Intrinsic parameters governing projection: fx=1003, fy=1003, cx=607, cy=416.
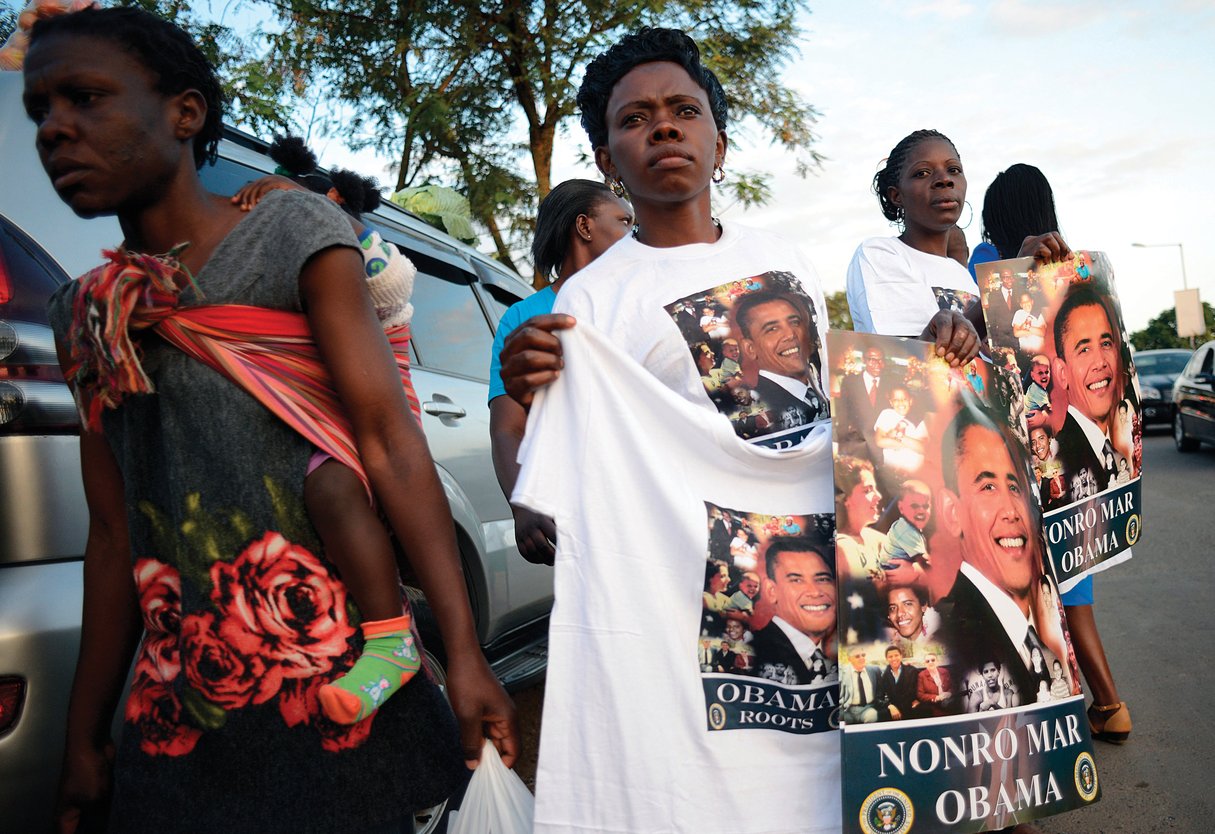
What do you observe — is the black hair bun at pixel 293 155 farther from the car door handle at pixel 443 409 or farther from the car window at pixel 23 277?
the car door handle at pixel 443 409

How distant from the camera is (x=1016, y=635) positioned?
6.18ft

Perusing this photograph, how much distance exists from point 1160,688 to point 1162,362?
18.0 m

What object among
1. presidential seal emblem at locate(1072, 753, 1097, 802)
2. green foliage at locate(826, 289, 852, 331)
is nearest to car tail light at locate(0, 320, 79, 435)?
presidential seal emblem at locate(1072, 753, 1097, 802)

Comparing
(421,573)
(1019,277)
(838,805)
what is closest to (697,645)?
(838,805)

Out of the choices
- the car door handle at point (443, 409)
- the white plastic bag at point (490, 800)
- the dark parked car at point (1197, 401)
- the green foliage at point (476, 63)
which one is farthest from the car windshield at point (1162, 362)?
the white plastic bag at point (490, 800)

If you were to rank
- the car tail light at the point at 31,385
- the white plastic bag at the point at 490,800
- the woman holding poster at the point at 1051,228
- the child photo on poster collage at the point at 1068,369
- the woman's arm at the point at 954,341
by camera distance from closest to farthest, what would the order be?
the white plastic bag at the point at 490,800 → the car tail light at the point at 31,385 → the woman's arm at the point at 954,341 → the child photo on poster collage at the point at 1068,369 → the woman holding poster at the point at 1051,228

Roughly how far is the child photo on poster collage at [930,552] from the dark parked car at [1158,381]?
17.8 m

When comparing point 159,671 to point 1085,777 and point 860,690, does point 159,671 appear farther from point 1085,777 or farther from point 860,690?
point 1085,777

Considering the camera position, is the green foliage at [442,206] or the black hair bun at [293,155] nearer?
the black hair bun at [293,155]

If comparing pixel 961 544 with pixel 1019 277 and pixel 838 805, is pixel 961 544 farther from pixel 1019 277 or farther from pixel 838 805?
pixel 1019 277

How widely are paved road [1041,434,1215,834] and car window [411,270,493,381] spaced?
2715 mm

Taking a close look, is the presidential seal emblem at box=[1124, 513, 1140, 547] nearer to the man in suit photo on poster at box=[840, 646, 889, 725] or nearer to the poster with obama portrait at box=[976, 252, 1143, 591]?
the poster with obama portrait at box=[976, 252, 1143, 591]

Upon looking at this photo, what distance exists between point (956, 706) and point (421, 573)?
0.98 meters

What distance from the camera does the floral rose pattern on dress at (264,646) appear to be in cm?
152
